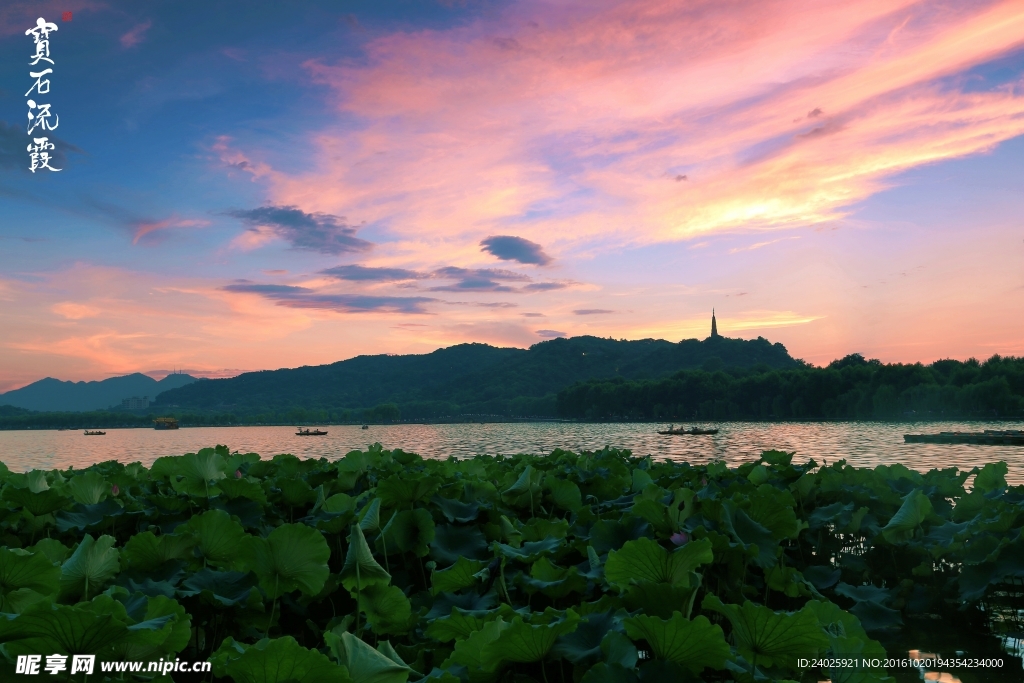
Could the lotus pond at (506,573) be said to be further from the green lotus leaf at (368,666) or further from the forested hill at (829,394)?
the forested hill at (829,394)

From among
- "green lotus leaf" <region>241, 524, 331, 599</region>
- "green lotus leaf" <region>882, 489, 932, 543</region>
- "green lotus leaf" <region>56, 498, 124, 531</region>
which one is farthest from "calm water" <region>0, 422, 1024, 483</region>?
"green lotus leaf" <region>241, 524, 331, 599</region>

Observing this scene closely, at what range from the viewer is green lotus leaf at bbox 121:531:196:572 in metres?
3.04

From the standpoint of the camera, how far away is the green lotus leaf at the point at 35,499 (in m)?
4.37

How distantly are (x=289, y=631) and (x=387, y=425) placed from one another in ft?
607

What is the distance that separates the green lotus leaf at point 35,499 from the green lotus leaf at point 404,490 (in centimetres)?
220

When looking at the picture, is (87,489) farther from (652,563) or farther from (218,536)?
(652,563)

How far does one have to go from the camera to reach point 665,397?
150 m

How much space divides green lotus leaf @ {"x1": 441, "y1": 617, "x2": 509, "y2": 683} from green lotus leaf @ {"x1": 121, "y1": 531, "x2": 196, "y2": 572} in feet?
5.40

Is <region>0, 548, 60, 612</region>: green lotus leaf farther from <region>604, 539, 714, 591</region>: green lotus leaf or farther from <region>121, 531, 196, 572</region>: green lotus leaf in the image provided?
<region>604, 539, 714, 591</region>: green lotus leaf

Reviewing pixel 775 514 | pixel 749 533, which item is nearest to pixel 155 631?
pixel 749 533

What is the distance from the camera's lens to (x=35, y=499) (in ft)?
14.4

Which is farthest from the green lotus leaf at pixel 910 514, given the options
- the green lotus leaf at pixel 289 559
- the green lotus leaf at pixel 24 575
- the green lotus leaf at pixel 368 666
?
the green lotus leaf at pixel 24 575

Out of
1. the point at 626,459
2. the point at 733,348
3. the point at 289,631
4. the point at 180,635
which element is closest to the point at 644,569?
the point at 180,635

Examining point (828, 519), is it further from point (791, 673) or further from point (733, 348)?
point (733, 348)
